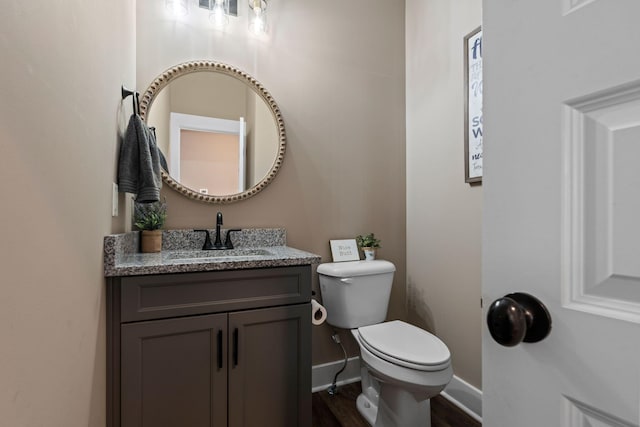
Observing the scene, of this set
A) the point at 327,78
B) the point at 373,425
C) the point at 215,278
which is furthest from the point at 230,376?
the point at 327,78

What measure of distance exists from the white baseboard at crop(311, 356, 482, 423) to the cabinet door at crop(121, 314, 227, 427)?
765mm

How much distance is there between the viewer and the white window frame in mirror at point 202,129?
171 cm

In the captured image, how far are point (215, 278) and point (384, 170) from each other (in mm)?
1437

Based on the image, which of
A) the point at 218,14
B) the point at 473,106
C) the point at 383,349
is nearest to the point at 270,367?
the point at 383,349

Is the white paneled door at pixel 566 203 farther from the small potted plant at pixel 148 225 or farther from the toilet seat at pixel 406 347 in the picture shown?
the small potted plant at pixel 148 225

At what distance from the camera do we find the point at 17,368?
472 mm

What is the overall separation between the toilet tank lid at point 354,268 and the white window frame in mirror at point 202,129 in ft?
2.29

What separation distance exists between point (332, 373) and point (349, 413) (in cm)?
31

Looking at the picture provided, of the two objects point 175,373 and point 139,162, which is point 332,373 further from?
point 139,162

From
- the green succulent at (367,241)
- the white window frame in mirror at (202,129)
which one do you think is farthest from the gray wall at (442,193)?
the white window frame in mirror at (202,129)

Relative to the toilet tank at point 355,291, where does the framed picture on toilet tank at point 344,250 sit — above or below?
above

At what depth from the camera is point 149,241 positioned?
1.52 meters

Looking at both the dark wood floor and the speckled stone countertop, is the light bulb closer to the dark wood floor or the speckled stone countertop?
the speckled stone countertop

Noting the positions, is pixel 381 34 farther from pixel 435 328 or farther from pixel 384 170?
pixel 435 328
